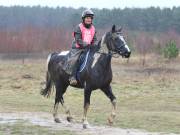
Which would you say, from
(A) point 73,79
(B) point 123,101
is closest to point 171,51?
(B) point 123,101

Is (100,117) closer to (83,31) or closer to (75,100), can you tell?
(83,31)

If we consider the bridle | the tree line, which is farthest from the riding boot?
the tree line

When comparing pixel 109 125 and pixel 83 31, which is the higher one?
pixel 83 31

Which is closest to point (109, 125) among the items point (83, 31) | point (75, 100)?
point (83, 31)

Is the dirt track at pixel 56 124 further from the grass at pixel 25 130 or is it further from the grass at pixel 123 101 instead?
the grass at pixel 123 101

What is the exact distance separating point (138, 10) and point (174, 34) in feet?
71.8

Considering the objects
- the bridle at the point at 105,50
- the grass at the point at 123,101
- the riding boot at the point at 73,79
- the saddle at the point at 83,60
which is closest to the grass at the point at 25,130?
the grass at the point at 123,101

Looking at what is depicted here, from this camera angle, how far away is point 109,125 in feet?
39.2

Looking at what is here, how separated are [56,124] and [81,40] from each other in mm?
1970

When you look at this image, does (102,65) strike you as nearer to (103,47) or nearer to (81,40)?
(103,47)

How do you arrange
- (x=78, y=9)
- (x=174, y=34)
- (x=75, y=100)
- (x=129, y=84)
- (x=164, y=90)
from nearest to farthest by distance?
(x=75, y=100) → (x=164, y=90) → (x=129, y=84) → (x=174, y=34) → (x=78, y=9)

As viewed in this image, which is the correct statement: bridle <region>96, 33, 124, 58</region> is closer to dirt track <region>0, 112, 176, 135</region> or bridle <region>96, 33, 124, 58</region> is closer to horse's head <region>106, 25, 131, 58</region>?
horse's head <region>106, 25, 131, 58</region>

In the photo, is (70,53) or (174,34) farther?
(174,34)

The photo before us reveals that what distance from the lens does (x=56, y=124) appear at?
12.3 metres
